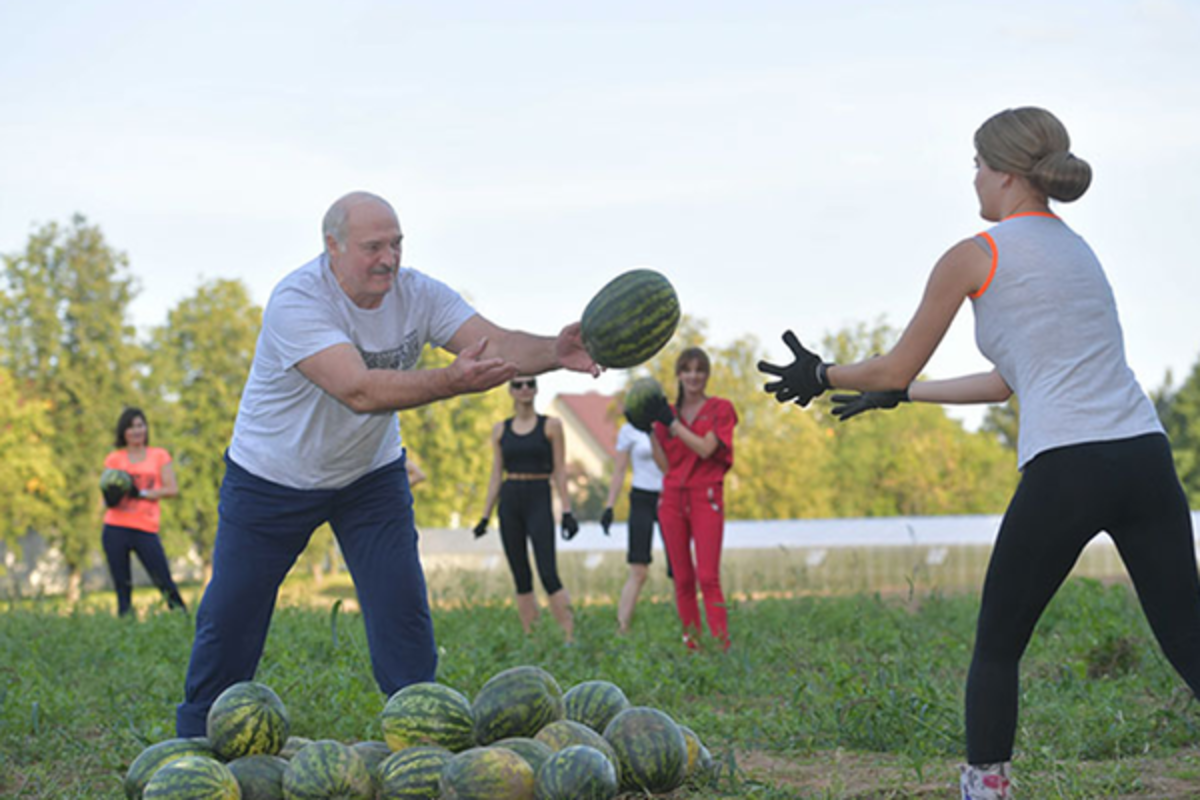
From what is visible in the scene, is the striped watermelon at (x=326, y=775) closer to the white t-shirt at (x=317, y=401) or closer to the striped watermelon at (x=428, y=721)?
the striped watermelon at (x=428, y=721)

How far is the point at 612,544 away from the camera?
2686 cm

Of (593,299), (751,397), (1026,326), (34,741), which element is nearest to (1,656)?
(34,741)

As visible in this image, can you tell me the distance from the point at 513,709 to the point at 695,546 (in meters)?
4.99

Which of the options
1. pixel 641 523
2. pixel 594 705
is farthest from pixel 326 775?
pixel 641 523

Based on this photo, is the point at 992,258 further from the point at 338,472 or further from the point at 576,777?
the point at 338,472

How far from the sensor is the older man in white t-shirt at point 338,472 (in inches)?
197

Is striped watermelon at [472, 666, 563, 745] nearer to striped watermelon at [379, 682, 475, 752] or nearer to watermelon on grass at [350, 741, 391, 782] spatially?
striped watermelon at [379, 682, 475, 752]

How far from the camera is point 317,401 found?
5.07 m

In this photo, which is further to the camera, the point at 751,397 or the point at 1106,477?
the point at 751,397

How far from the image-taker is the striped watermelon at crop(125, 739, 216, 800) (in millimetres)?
4676

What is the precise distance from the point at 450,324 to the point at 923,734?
2692 mm

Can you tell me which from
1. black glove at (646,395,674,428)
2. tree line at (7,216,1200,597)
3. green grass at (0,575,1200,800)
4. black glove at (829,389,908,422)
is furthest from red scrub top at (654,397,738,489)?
tree line at (7,216,1200,597)

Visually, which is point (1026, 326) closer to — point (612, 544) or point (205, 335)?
point (612, 544)

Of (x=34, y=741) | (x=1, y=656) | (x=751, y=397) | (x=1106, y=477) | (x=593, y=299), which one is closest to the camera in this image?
(x=1106, y=477)
